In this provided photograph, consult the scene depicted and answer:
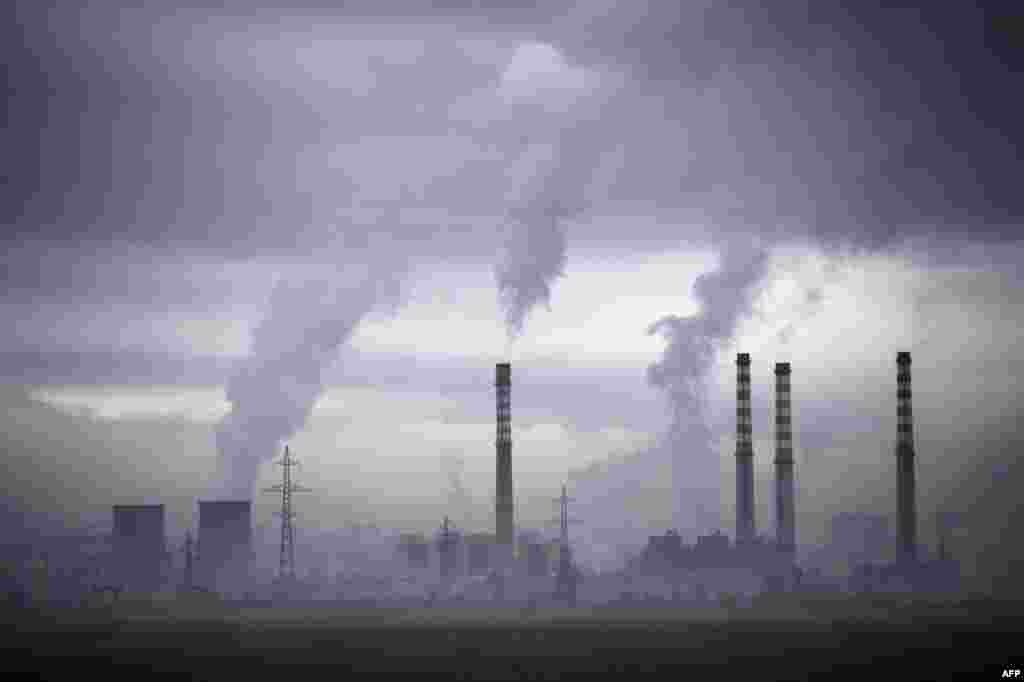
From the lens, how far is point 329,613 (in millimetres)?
156750

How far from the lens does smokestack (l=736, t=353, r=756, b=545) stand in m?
160

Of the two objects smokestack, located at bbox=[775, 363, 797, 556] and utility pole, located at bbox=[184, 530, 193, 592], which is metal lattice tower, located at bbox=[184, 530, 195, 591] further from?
smokestack, located at bbox=[775, 363, 797, 556]

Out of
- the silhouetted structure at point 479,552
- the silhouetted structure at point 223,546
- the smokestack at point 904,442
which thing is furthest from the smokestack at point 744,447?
the silhouetted structure at point 223,546

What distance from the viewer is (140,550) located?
154 m

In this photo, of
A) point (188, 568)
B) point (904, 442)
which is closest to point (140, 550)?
point (188, 568)

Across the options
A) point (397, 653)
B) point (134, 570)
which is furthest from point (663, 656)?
point (134, 570)

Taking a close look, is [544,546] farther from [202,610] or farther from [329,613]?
[202,610]

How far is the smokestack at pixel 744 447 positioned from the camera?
159500mm

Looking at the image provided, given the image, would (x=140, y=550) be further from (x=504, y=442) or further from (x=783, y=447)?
(x=783, y=447)

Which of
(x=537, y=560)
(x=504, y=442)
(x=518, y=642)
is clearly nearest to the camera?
(x=518, y=642)

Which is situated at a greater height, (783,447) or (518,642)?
(783,447)

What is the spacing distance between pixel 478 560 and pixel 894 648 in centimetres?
4573

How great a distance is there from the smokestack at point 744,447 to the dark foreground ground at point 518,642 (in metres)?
9.48

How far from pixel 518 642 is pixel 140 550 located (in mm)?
38526
